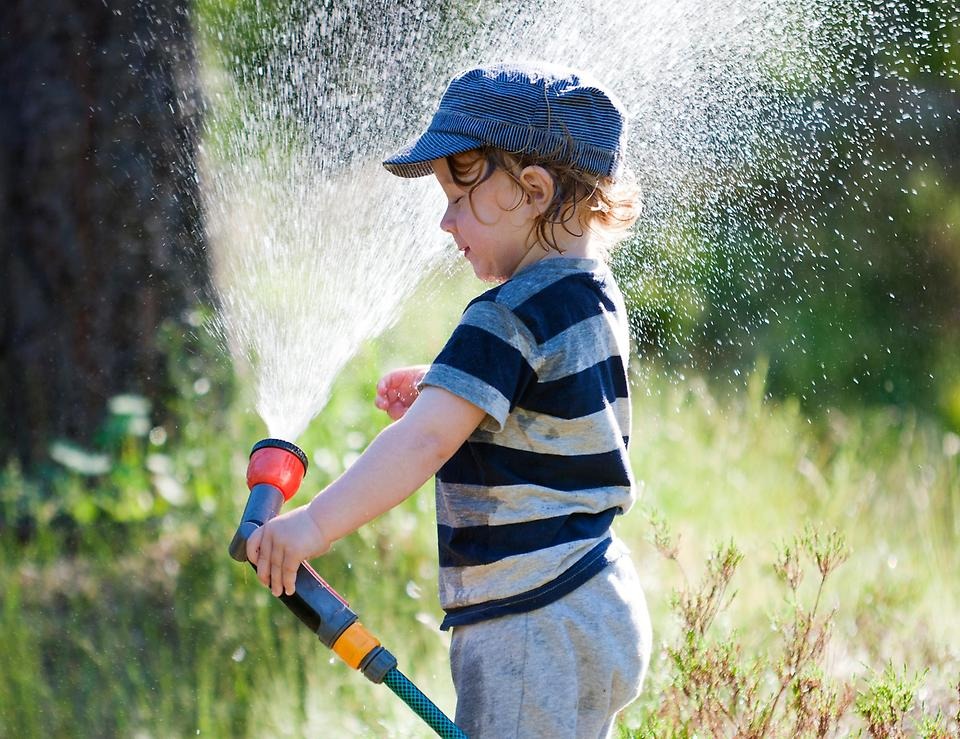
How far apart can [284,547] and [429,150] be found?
0.64m

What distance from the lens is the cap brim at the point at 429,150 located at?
6.19ft

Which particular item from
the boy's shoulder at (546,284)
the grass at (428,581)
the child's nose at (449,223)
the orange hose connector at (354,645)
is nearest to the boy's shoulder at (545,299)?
the boy's shoulder at (546,284)

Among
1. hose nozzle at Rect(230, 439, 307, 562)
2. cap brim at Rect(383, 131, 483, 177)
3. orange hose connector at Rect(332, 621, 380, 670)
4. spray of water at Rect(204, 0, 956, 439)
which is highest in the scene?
spray of water at Rect(204, 0, 956, 439)

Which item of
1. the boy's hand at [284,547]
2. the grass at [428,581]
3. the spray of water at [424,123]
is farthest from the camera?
the spray of water at [424,123]

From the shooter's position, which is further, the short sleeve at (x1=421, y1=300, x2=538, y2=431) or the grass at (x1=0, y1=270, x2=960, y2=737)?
the grass at (x1=0, y1=270, x2=960, y2=737)

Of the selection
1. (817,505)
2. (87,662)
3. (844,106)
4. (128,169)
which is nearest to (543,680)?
(87,662)

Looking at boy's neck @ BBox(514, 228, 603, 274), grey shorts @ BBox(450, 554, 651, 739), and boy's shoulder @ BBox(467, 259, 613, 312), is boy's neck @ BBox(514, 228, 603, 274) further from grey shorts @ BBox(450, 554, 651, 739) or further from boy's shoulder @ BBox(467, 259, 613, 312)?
grey shorts @ BBox(450, 554, 651, 739)

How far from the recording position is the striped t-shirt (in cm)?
184

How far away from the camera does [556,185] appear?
6.36ft

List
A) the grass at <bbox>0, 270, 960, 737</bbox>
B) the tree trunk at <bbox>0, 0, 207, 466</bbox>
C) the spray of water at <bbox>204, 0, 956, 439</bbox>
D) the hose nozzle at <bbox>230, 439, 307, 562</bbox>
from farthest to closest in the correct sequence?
the tree trunk at <bbox>0, 0, 207, 466</bbox>
the spray of water at <bbox>204, 0, 956, 439</bbox>
the grass at <bbox>0, 270, 960, 737</bbox>
the hose nozzle at <bbox>230, 439, 307, 562</bbox>

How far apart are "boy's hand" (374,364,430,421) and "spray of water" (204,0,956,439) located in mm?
146

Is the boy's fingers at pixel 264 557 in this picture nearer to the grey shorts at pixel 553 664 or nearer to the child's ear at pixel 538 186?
the grey shorts at pixel 553 664

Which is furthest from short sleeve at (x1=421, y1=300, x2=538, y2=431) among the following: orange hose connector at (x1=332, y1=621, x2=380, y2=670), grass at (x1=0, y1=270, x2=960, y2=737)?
grass at (x1=0, y1=270, x2=960, y2=737)

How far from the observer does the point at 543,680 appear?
73.2 inches
